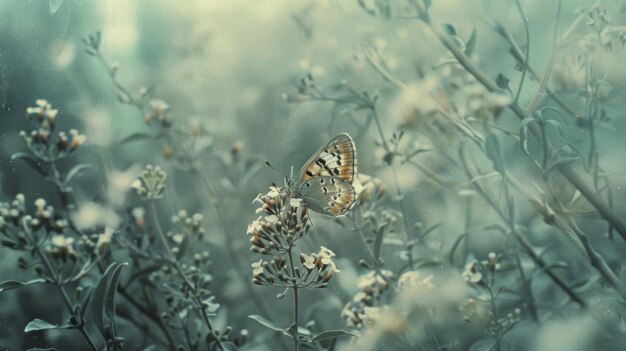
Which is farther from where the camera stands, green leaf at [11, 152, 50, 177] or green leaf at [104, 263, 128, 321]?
green leaf at [11, 152, 50, 177]

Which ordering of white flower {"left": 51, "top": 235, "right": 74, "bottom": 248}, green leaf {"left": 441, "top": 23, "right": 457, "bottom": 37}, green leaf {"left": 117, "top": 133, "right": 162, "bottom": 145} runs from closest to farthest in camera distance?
1. green leaf {"left": 441, "top": 23, "right": 457, "bottom": 37}
2. white flower {"left": 51, "top": 235, "right": 74, "bottom": 248}
3. green leaf {"left": 117, "top": 133, "right": 162, "bottom": 145}

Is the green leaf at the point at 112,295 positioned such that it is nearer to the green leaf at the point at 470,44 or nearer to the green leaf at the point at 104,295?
the green leaf at the point at 104,295

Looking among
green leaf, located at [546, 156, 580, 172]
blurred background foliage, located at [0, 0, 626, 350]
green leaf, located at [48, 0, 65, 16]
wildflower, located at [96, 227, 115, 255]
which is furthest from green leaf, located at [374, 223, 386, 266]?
green leaf, located at [48, 0, 65, 16]

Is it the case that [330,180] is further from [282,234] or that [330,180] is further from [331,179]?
[282,234]

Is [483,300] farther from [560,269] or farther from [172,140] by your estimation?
[172,140]

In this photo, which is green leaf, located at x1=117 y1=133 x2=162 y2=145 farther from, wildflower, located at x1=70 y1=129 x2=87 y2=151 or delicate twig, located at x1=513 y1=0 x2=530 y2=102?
delicate twig, located at x1=513 y1=0 x2=530 y2=102

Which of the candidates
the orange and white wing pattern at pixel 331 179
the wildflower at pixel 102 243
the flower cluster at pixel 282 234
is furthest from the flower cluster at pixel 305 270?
the wildflower at pixel 102 243
